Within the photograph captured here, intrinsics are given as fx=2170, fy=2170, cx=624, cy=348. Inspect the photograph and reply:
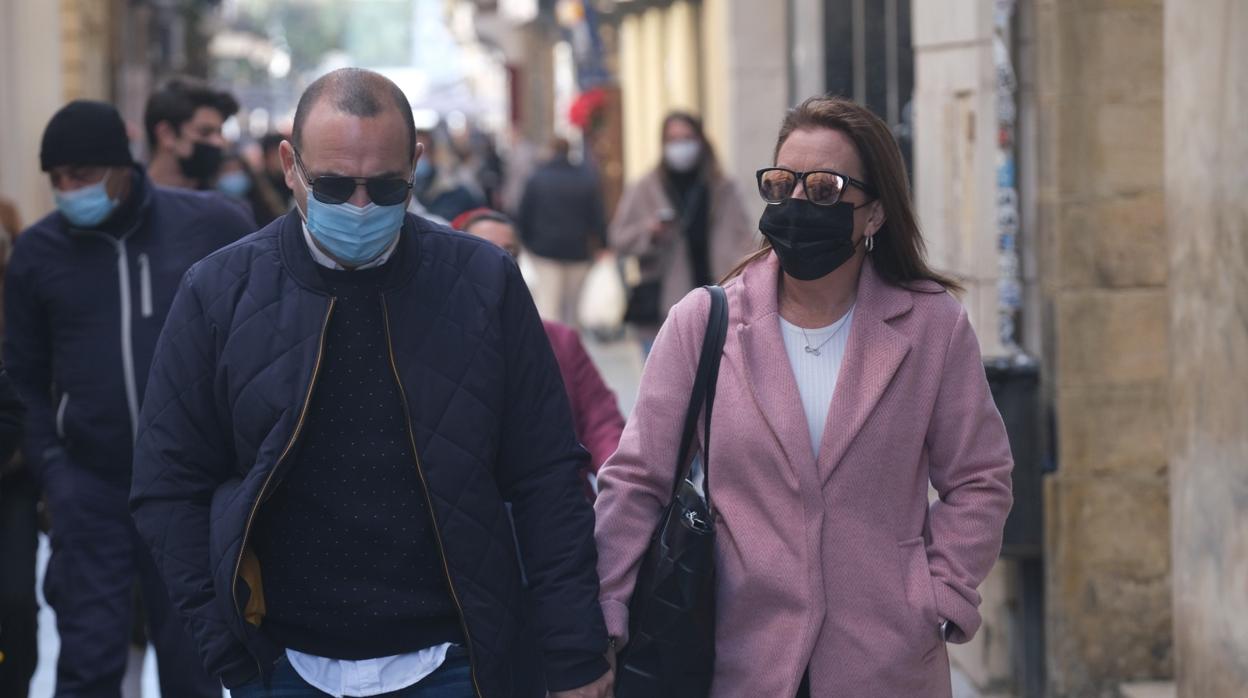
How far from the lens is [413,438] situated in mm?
3602

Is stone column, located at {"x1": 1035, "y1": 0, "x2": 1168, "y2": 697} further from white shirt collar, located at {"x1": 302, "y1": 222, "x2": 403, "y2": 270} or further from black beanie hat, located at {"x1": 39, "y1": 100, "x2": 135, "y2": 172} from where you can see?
white shirt collar, located at {"x1": 302, "y1": 222, "x2": 403, "y2": 270}

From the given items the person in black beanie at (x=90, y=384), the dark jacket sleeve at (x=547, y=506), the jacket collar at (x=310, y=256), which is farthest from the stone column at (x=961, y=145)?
the jacket collar at (x=310, y=256)

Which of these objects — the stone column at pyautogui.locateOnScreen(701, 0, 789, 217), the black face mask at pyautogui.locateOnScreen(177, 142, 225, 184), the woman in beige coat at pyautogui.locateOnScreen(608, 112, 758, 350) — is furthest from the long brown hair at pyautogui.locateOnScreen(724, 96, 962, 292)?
the stone column at pyautogui.locateOnScreen(701, 0, 789, 217)

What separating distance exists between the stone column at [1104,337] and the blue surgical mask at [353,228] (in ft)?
11.8

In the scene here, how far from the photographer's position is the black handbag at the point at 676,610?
376cm

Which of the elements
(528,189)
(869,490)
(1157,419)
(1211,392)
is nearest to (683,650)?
(869,490)

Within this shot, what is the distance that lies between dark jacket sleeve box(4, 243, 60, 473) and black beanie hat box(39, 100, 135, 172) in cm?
27

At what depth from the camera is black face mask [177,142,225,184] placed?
7.20 meters

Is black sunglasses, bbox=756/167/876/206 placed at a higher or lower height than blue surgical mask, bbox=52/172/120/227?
higher

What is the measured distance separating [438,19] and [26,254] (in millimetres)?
89403

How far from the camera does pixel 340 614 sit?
3637mm

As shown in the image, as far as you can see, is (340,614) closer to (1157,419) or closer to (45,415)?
(45,415)

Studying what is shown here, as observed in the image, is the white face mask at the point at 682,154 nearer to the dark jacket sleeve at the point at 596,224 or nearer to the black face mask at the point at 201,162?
the black face mask at the point at 201,162

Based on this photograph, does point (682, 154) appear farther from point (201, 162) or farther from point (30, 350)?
point (30, 350)
